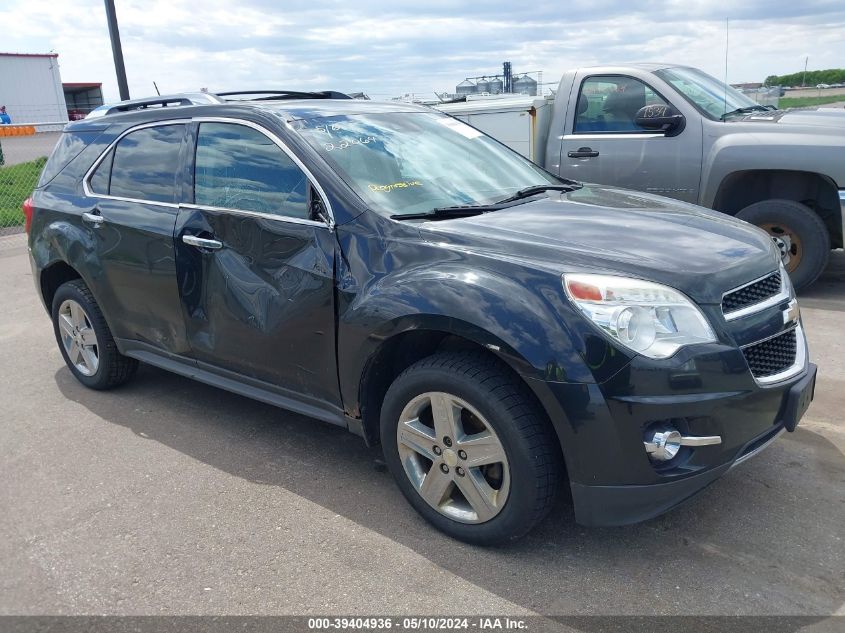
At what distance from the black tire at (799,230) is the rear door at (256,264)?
4604 millimetres

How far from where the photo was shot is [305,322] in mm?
3438

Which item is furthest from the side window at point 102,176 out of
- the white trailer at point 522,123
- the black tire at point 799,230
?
the black tire at point 799,230

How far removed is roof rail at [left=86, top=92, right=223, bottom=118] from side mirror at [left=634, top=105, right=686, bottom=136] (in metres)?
3.88

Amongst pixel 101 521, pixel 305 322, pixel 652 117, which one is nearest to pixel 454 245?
pixel 305 322

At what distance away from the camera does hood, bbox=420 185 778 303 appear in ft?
9.19

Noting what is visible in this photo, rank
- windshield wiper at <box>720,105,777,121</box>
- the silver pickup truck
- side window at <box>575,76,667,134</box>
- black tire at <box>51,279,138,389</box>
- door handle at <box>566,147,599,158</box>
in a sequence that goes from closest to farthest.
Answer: black tire at <box>51,279,138,389</box> < the silver pickup truck < windshield wiper at <box>720,105,777,121</box> < side window at <box>575,76,667,134</box> < door handle at <box>566,147,599,158</box>

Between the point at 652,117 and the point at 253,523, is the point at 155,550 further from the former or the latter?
the point at 652,117

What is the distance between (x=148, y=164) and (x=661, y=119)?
438cm

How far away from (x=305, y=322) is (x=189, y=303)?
35.4 inches

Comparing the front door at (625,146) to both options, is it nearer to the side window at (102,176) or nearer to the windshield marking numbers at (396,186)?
the windshield marking numbers at (396,186)

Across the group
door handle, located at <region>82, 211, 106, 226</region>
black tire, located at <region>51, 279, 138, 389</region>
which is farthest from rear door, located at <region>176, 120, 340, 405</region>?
black tire, located at <region>51, 279, 138, 389</region>

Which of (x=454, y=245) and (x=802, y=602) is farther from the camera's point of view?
(x=454, y=245)

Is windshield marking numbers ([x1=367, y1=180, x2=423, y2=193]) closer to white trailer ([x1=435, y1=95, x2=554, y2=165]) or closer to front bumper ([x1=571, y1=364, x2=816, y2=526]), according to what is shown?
front bumper ([x1=571, y1=364, x2=816, y2=526])

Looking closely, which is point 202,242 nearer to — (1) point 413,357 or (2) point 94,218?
(2) point 94,218
